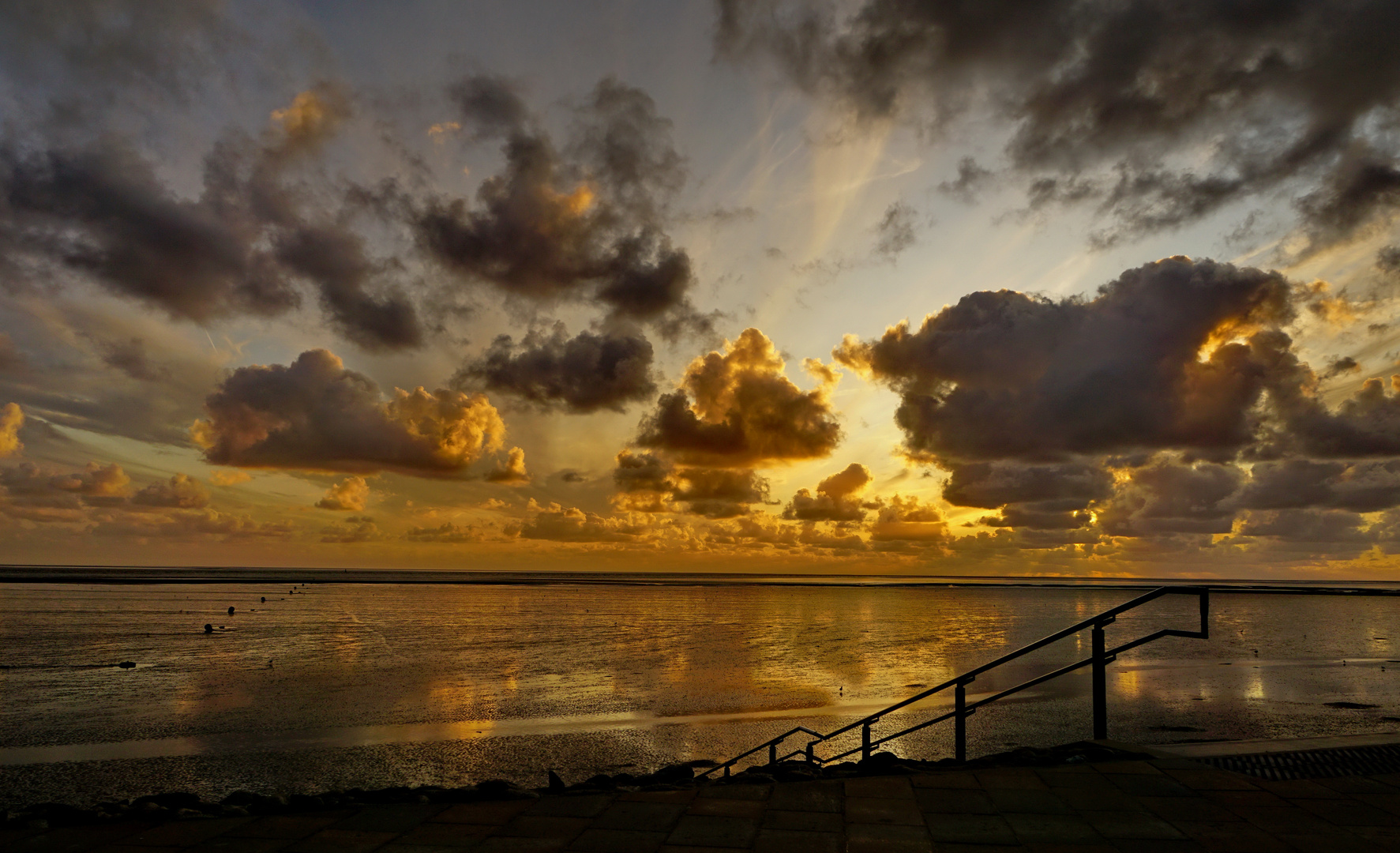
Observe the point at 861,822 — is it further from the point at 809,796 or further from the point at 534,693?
the point at 534,693

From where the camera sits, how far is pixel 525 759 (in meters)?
15.9

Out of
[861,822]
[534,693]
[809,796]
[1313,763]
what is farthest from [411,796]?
[534,693]

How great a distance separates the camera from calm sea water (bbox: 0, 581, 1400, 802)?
15.9 metres

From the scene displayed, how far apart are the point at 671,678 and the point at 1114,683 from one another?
15004mm

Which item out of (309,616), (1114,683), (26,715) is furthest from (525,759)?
(309,616)

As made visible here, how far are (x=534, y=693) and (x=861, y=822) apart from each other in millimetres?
20050

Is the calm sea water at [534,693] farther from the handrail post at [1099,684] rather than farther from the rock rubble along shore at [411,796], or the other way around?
the handrail post at [1099,684]

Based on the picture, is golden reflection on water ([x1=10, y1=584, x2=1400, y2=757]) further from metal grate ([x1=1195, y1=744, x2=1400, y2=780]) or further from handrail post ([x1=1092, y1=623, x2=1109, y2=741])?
metal grate ([x1=1195, y1=744, x2=1400, y2=780])

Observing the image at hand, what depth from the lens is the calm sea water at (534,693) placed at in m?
15.9

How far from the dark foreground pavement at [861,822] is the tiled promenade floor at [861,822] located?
2 cm

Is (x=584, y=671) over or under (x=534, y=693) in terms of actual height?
under

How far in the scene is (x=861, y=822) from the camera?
222 inches

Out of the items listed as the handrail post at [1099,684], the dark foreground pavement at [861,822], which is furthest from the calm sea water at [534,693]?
the dark foreground pavement at [861,822]

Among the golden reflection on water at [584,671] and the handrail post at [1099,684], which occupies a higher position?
the handrail post at [1099,684]
